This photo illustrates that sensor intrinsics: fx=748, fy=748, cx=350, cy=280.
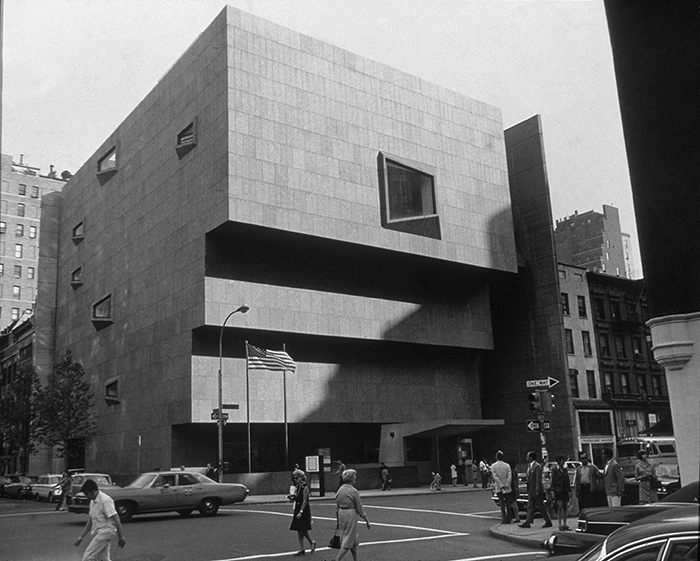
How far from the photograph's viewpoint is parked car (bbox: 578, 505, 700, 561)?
462 cm

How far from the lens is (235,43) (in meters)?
50.6

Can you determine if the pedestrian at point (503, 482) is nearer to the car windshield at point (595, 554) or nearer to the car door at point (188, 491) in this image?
the car door at point (188, 491)

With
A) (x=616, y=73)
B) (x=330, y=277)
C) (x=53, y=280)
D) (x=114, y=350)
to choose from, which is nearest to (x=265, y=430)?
(x=330, y=277)

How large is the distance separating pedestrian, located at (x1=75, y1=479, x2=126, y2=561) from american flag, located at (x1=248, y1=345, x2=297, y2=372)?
31532mm

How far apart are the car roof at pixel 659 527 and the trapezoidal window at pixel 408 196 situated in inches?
1993

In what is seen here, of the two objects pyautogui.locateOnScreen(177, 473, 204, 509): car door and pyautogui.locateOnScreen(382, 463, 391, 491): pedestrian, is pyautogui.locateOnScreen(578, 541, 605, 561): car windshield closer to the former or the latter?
pyautogui.locateOnScreen(177, 473, 204, 509): car door

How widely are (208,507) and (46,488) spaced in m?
20.7

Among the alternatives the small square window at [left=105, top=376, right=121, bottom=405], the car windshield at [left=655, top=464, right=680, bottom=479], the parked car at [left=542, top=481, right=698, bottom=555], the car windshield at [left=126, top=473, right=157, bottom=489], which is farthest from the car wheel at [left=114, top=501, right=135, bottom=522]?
the small square window at [left=105, top=376, right=121, bottom=405]

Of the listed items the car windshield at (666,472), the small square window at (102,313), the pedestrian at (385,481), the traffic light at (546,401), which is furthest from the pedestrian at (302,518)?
the small square window at (102,313)

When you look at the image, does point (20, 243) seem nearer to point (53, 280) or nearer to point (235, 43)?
point (53, 280)

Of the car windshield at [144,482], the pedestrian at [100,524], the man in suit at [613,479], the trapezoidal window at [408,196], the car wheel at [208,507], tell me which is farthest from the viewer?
the trapezoidal window at [408,196]

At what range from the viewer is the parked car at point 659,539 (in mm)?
Result: 4621

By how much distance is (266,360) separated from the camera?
43.8 meters

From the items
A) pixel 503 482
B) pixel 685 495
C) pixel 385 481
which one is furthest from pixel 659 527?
pixel 385 481
